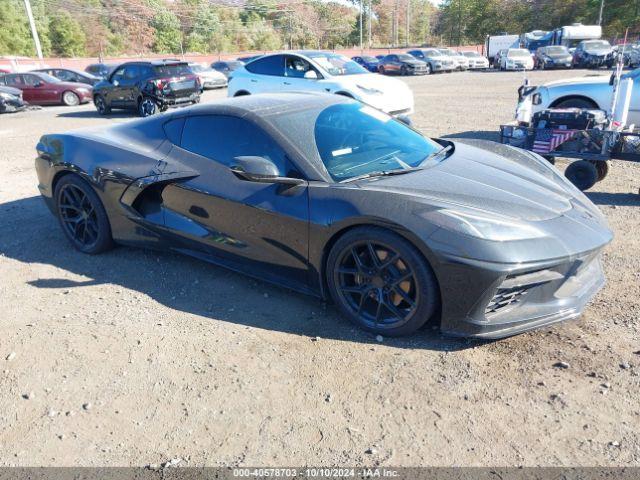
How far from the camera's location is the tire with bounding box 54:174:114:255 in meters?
Result: 4.39

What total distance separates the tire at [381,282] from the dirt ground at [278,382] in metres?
0.14

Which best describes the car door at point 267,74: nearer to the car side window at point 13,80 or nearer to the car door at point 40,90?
the car door at point 40,90

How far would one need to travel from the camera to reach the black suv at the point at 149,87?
557 inches

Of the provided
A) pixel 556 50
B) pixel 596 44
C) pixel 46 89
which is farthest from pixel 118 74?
pixel 596 44

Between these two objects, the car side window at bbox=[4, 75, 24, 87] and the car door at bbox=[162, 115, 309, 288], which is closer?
the car door at bbox=[162, 115, 309, 288]

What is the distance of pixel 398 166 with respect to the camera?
138 inches

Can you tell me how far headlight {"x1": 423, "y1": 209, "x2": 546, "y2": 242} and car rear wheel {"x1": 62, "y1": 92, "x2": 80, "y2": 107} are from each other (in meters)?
19.0

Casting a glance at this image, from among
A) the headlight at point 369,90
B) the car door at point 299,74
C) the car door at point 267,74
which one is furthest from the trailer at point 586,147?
the car door at point 267,74

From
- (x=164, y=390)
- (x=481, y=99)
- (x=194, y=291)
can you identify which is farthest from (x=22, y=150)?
(x=481, y=99)

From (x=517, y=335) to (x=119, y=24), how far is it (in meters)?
77.9

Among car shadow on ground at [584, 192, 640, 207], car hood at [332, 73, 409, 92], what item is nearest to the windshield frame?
car hood at [332, 73, 409, 92]

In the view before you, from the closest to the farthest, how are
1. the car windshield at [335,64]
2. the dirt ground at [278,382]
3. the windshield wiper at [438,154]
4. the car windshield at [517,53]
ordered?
the dirt ground at [278,382] → the windshield wiper at [438,154] → the car windshield at [335,64] → the car windshield at [517,53]

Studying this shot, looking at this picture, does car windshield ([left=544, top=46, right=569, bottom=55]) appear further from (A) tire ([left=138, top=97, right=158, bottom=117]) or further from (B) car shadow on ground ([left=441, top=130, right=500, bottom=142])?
(A) tire ([left=138, top=97, right=158, bottom=117])

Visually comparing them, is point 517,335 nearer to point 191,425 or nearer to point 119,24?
point 191,425
